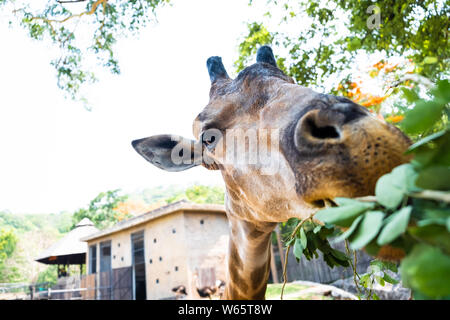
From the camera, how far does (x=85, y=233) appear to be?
29.8 metres

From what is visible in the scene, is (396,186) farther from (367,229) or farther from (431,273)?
(431,273)

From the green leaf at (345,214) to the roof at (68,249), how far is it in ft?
97.6

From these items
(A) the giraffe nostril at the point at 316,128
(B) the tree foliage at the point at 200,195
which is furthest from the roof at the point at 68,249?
(A) the giraffe nostril at the point at 316,128

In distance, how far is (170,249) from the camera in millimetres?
17641

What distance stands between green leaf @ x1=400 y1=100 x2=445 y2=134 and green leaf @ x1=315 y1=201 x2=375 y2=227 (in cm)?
27

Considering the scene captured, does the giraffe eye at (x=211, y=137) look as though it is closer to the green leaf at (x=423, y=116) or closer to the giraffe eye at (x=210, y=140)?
the giraffe eye at (x=210, y=140)

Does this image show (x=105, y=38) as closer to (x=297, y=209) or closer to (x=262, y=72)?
(x=262, y=72)

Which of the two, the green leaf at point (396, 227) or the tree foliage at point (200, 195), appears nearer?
the green leaf at point (396, 227)

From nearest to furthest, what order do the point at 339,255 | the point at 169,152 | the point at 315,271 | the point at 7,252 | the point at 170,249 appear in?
the point at 339,255, the point at 169,152, the point at 170,249, the point at 315,271, the point at 7,252

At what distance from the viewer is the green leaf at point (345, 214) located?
0.91 m

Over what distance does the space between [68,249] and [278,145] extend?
99.1 feet

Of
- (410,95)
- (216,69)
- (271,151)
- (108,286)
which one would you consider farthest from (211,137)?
(108,286)

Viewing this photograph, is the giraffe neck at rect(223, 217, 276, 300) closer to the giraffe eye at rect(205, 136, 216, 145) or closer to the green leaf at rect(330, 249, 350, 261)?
the green leaf at rect(330, 249, 350, 261)

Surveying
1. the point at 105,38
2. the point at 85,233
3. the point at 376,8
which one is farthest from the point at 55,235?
the point at 376,8
